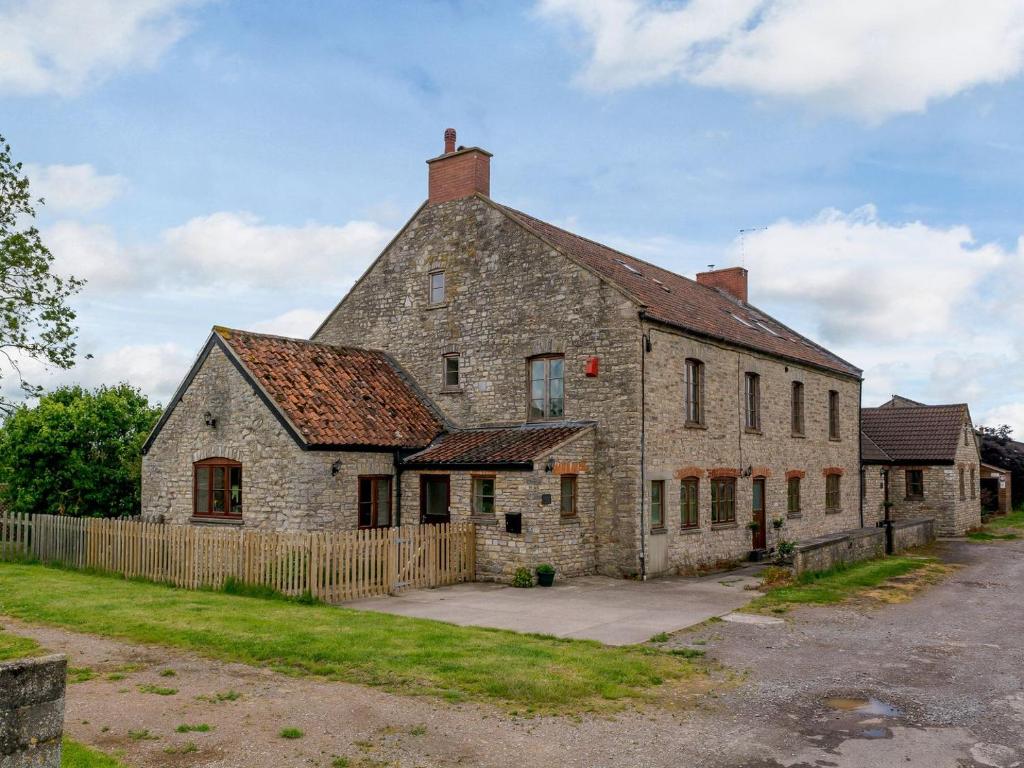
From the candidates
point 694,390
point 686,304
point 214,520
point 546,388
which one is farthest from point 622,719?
point 686,304

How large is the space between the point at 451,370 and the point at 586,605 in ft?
31.2

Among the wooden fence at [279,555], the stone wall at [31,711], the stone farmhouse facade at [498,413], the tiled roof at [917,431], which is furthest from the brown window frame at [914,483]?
the stone wall at [31,711]

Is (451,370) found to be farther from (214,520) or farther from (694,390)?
(214,520)

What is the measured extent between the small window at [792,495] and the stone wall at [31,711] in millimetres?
23438

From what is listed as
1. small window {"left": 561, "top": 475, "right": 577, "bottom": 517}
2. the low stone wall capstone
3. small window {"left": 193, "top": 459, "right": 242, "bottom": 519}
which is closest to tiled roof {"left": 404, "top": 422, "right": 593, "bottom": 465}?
small window {"left": 561, "top": 475, "right": 577, "bottom": 517}

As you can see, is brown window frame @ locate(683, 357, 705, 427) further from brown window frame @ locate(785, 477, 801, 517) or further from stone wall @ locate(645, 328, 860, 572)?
brown window frame @ locate(785, 477, 801, 517)

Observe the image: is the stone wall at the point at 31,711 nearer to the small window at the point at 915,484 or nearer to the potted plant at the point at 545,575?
the potted plant at the point at 545,575

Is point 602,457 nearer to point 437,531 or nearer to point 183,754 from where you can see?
point 437,531

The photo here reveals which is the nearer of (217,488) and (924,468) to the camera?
(217,488)

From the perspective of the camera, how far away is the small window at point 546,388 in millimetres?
21062

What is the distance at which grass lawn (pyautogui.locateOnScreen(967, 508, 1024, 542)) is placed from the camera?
1247 inches

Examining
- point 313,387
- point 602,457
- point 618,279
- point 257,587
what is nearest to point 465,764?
point 257,587

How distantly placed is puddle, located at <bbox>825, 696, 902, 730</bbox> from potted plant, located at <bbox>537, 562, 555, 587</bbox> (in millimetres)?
8777

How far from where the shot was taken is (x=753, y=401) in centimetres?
2469
